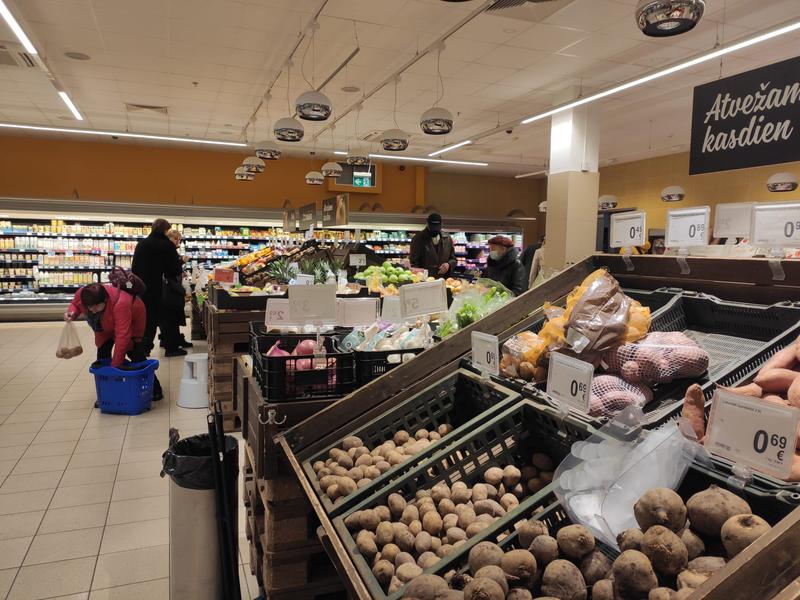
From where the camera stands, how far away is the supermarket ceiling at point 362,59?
5.61 meters

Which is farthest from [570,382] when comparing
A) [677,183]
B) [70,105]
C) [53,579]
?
[677,183]

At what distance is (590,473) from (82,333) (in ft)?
33.1

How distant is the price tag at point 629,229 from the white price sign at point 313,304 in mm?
1236

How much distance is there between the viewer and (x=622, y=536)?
101cm

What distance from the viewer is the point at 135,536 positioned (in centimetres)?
296

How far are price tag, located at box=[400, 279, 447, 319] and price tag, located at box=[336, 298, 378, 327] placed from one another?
0.51 feet

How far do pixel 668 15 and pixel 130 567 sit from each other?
13.7 ft

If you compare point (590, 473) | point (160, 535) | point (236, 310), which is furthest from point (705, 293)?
point (236, 310)

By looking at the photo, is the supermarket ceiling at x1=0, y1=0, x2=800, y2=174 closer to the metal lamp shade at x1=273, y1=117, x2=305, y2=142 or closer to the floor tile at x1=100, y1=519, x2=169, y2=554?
the metal lamp shade at x1=273, y1=117, x2=305, y2=142

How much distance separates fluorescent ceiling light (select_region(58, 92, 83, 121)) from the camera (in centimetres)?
833

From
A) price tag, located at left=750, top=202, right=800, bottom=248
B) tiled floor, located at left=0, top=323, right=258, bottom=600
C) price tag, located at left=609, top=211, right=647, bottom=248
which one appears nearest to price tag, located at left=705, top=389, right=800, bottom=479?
price tag, located at left=750, top=202, right=800, bottom=248

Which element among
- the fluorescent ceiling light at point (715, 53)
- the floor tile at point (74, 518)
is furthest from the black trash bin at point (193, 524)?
the fluorescent ceiling light at point (715, 53)

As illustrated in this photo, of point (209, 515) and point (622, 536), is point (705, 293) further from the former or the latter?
point (209, 515)

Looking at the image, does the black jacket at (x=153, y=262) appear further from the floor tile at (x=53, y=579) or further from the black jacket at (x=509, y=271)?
the floor tile at (x=53, y=579)
